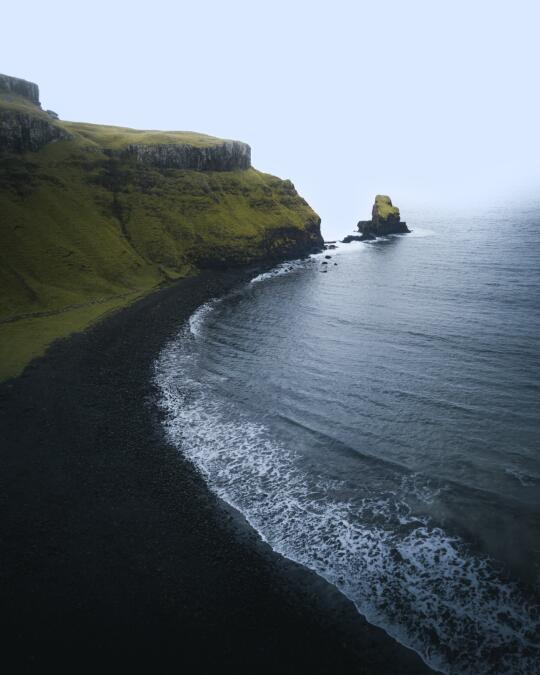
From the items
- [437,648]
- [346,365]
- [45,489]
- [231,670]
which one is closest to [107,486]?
[45,489]

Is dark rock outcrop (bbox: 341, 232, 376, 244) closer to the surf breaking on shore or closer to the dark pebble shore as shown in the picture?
the surf breaking on shore

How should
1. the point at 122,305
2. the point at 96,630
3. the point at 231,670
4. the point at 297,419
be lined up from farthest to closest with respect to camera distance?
the point at 122,305, the point at 297,419, the point at 96,630, the point at 231,670

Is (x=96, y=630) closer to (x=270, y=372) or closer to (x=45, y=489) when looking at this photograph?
(x=45, y=489)

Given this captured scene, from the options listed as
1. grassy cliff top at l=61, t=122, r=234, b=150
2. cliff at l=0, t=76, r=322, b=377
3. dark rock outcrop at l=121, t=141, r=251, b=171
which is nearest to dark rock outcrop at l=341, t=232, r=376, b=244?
cliff at l=0, t=76, r=322, b=377

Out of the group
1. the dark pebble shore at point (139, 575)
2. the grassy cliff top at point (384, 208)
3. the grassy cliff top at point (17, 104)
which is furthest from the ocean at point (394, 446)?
the grassy cliff top at point (384, 208)

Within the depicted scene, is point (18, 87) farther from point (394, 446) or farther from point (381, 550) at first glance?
point (381, 550)
